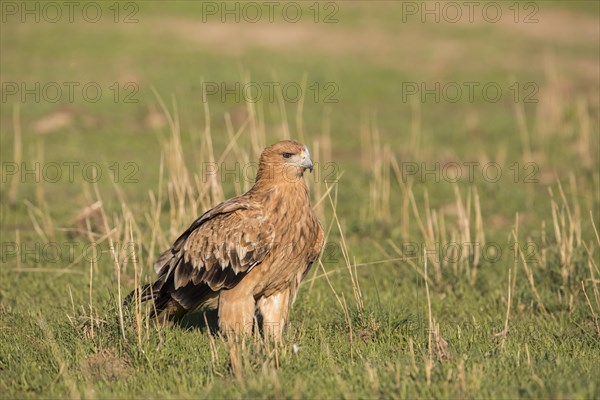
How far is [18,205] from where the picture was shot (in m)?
13.0

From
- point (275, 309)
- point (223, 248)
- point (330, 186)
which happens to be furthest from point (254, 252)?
point (330, 186)

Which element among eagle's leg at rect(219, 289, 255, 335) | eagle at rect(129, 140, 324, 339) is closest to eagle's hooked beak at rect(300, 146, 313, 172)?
eagle at rect(129, 140, 324, 339)

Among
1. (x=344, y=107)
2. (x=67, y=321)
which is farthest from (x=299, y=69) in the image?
(x=67, y=321)

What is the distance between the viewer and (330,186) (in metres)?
9.58

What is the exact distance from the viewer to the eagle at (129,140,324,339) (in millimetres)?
7652

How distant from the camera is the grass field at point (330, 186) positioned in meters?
6.88

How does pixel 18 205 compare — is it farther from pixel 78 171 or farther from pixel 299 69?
pixel 299 69

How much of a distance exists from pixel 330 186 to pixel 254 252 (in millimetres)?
2149

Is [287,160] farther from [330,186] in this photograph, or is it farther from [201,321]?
[201,321]

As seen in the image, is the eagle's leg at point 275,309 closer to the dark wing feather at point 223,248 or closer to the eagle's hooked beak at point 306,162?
the dark wing feather at point 223,248

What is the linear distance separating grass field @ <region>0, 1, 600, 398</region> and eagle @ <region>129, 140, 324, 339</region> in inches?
10.9

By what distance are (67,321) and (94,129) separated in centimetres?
1072

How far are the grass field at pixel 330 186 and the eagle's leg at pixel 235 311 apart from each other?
0.51 feet

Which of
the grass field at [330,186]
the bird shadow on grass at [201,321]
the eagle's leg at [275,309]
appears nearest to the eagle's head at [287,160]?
the grass field at [330,186]
